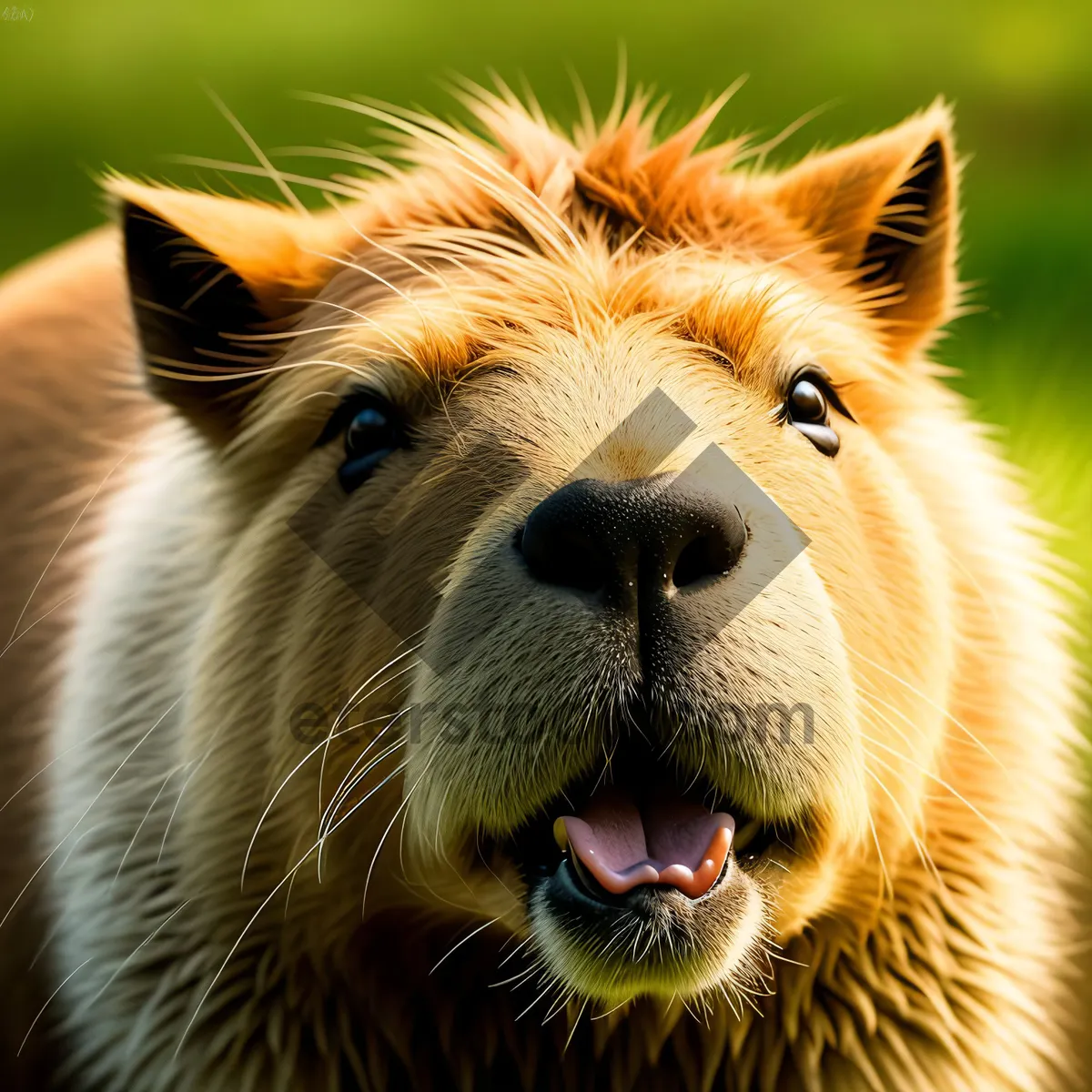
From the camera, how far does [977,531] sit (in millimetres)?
3154

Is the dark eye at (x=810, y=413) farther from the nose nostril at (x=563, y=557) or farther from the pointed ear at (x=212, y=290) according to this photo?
the pointed ear at (x=212, y=290)

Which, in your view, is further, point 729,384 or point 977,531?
point 977,531

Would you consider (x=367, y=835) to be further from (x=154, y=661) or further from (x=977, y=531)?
(x=977, y=531)

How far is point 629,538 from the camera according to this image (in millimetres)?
2186

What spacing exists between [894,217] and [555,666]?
1521mm

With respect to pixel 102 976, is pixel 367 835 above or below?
above

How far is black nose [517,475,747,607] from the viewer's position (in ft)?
7.17

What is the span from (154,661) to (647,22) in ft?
22.7

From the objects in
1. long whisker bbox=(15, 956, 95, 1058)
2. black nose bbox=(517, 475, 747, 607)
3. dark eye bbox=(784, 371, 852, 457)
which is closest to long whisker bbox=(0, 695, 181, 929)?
long whisker bbox=(15, 956, 95, 1058)

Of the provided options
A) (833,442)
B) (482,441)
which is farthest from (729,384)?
(482,441)

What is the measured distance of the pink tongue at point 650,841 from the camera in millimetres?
2279

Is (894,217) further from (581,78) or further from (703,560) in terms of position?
(581,78)

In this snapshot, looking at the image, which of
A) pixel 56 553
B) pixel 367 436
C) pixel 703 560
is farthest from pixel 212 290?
pixel 703 560

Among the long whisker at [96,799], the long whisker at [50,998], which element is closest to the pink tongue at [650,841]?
the long whisker at [96,799]
